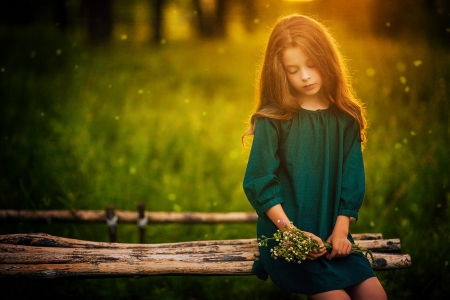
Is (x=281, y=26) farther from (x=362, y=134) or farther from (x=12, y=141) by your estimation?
(x=12, y=141)

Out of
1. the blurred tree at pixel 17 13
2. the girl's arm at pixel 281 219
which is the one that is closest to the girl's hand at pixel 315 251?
the girl's arm at pixel 281 219

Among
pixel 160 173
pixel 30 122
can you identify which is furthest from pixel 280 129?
pixel 30 122

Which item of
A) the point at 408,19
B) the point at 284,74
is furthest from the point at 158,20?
the point at 284,74

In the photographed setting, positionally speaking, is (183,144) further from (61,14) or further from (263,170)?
(61,14)

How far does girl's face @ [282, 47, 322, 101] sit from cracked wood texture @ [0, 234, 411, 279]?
100cm

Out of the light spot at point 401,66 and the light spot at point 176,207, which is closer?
the light spot at point 176,207

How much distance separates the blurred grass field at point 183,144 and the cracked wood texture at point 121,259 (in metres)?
0.76

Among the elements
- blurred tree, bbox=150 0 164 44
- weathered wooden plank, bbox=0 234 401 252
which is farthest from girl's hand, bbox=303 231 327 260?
blurred tree, bbox=150 0 164 44

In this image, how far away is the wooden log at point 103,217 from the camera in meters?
3.74

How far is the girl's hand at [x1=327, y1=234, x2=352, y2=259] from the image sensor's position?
238 centimetres

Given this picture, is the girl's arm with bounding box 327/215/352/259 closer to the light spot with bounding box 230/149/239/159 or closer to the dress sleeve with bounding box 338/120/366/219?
the dress sleeve with bounding box 338/120/366/219

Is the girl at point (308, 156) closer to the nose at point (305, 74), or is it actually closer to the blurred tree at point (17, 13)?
the nose at point (305, 74)

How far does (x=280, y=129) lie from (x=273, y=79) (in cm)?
25

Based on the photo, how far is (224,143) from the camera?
203 inches
